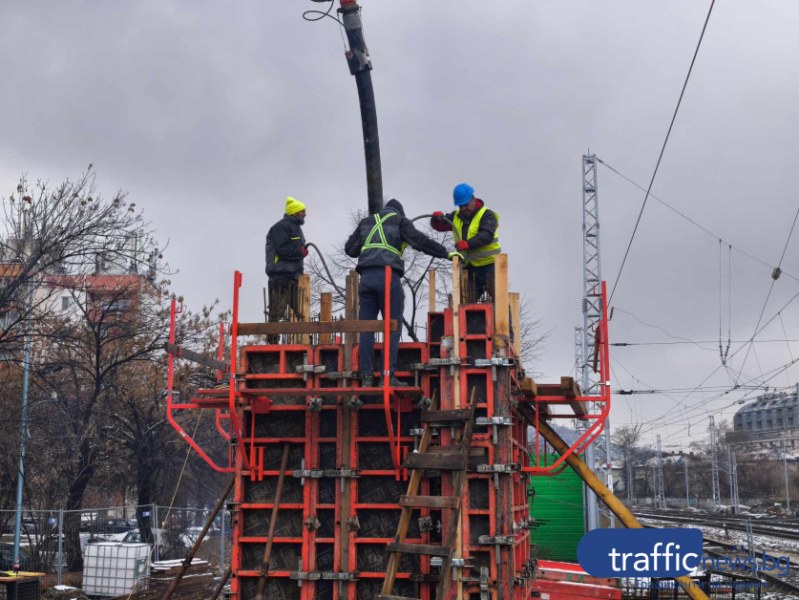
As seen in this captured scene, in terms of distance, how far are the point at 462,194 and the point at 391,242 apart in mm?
1066

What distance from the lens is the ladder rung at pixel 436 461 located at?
27.0 ft

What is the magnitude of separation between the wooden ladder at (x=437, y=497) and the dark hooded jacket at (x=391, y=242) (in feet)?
5.53

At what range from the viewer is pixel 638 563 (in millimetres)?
7344

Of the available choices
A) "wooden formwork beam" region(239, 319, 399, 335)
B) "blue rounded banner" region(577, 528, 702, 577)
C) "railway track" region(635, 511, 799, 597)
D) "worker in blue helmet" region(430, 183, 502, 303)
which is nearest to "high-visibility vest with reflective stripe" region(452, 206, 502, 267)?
"worker in blue helmet" region(430, 183, 502, 303)

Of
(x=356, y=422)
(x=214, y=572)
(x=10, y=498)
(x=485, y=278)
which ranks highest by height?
(x=485, y=278)

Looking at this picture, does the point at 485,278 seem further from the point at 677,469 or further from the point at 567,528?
the point at 677,469

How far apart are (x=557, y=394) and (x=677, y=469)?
93.4 metres

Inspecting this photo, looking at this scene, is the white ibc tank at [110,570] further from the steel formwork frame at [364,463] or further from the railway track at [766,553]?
the railway track at [766,553]

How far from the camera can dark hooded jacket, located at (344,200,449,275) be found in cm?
919

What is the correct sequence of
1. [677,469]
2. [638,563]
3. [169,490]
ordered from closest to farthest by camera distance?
[638,563] < [169,490] < [677,469]

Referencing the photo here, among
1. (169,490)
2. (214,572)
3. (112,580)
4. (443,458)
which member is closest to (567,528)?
(214,572)

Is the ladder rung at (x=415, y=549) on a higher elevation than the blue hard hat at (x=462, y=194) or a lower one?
lower

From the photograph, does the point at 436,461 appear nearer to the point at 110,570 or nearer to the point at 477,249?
the point at 477,249

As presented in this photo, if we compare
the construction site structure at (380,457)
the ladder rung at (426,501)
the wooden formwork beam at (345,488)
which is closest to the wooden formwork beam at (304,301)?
the construction site structure at (380,457)
